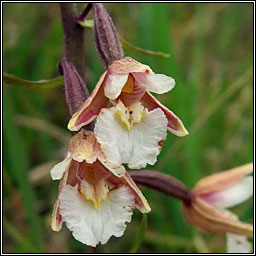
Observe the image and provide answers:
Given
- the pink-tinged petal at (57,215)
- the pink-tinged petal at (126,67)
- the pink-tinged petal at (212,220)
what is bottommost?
the pink-tinged petal at (212,220)

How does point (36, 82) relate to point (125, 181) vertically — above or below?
above

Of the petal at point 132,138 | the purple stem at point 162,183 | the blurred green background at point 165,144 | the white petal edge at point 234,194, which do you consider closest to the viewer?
the petal at point 132,138

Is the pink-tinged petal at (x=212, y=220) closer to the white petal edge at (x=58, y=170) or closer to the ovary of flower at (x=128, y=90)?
the ovary of flower at (x=128, y=90)

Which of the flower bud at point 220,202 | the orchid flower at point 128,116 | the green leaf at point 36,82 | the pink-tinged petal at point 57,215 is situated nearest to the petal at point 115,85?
the orchid flower at point 128,116

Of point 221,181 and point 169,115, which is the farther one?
point 221,181

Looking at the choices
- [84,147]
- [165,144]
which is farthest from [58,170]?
[165,144]

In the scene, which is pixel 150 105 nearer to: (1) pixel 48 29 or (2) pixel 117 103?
(2) pixel 117 103

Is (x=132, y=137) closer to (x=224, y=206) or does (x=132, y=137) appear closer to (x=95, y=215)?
(x=95, y=215)
